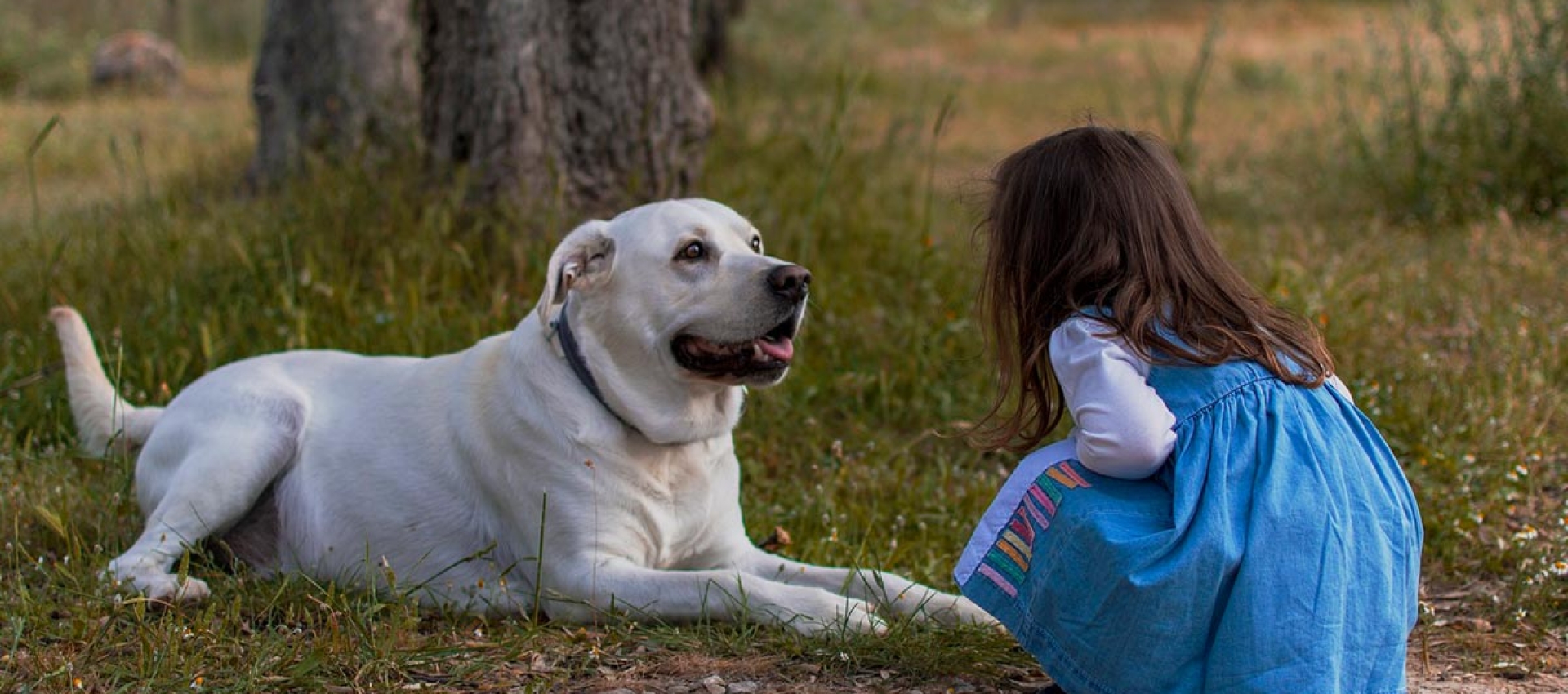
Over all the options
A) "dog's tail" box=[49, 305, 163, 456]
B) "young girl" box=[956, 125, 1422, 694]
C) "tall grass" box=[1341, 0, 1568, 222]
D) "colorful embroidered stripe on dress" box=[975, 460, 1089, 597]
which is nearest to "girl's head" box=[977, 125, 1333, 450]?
"young girl" box=[956, 125, 1422, 694]

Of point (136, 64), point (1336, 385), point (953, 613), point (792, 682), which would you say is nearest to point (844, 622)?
point (792, 682)

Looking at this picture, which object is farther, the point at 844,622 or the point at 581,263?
the point at 581,263

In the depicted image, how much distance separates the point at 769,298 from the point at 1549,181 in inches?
206

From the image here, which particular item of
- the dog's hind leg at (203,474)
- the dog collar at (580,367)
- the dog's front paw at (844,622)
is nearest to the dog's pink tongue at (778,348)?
the dog collar at (580,367)

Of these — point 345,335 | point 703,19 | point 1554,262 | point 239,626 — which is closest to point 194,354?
point 345,335

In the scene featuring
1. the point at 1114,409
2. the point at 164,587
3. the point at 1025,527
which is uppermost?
the point at 1114,409

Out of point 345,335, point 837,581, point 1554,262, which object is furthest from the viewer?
point 1554,262

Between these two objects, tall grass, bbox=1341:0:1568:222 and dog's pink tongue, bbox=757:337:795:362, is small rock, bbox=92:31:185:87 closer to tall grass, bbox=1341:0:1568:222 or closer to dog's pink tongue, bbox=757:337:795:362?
tall grass, bbox=1341:0:1568:222

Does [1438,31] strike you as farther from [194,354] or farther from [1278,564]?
[194,354]

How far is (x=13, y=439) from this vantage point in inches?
184

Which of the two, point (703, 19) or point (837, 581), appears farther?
point (703, 19)

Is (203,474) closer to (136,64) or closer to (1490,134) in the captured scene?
(1490,134)

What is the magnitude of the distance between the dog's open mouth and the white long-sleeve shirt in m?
0.88

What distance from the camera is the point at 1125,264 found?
2.86 meters
